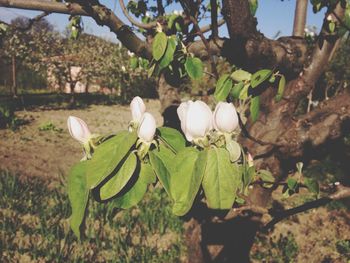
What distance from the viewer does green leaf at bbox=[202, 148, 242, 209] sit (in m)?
0.67

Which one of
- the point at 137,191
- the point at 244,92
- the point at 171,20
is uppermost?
the point at 171,20

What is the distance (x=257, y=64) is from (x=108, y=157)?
4.32 ft

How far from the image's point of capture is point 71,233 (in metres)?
3.42

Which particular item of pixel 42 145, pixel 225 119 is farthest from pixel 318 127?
pixel 42 145

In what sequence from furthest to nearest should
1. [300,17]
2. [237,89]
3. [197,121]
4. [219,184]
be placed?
1. [300,17]
2. [237,89]
3. [197,121]
4. [219,184]

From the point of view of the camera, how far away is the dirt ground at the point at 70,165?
3.90 meters

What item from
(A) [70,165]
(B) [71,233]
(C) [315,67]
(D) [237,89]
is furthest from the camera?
(A) [70,165]

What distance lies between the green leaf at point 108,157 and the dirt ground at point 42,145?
4.97m

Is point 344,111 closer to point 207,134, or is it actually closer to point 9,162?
point 207,134

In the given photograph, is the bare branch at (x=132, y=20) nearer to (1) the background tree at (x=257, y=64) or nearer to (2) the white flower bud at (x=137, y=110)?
(1) the background tree at (x=257, y=64)

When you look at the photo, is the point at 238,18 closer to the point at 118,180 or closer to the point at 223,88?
the point at 223,88

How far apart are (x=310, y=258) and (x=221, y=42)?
297cm

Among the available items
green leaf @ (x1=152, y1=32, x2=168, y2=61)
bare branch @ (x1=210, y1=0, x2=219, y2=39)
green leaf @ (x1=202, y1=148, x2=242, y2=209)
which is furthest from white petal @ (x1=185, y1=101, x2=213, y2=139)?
bare branch @ (x1=210, y1=0, x2=219, y2=39)

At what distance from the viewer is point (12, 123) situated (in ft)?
30.6
